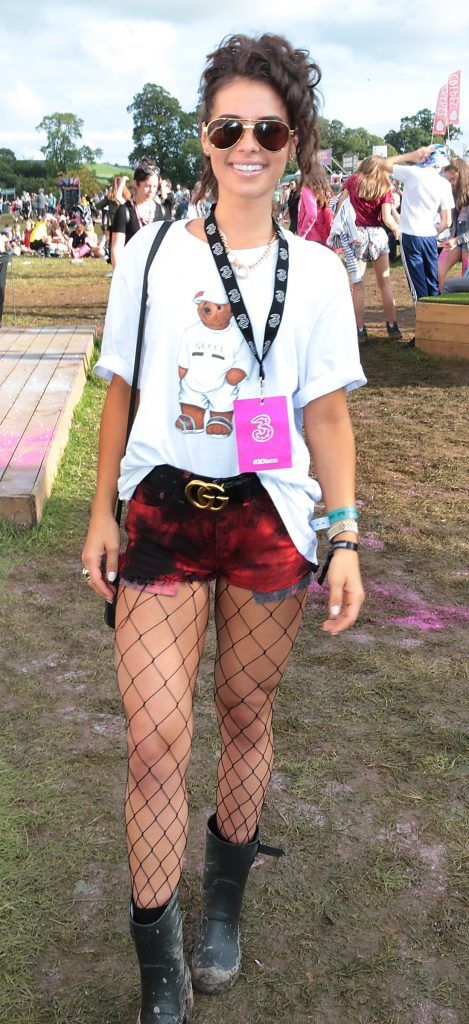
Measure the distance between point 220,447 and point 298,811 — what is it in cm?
137

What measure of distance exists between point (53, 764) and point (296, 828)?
31.0 inches

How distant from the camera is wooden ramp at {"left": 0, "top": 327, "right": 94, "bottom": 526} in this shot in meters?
4.57

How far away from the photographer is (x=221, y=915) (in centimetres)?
207

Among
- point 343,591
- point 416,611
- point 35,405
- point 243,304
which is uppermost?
point 243,304

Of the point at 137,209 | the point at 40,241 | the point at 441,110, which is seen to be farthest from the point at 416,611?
the point at 40,241

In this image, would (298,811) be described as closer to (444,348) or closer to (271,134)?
(271,134)

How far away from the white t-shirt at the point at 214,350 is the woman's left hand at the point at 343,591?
0.34 ft

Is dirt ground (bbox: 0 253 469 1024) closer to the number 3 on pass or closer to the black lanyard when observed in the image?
the number 3 on pass

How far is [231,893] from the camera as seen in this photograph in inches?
81.5

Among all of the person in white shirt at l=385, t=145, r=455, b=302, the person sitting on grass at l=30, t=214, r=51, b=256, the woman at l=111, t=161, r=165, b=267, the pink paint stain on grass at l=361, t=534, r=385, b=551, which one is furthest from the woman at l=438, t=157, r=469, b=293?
the person sitting on grass at l=30, t=214, r=51, b=256

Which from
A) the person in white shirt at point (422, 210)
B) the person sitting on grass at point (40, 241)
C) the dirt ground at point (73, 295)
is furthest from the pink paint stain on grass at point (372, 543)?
the person sitting on grass at point (40, 241)

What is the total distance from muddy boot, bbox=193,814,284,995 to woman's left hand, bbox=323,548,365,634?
639mm

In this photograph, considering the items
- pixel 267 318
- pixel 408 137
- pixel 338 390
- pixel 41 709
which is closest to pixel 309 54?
pixel 267 318

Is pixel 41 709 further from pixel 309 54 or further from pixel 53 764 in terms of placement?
pixel 309 54
